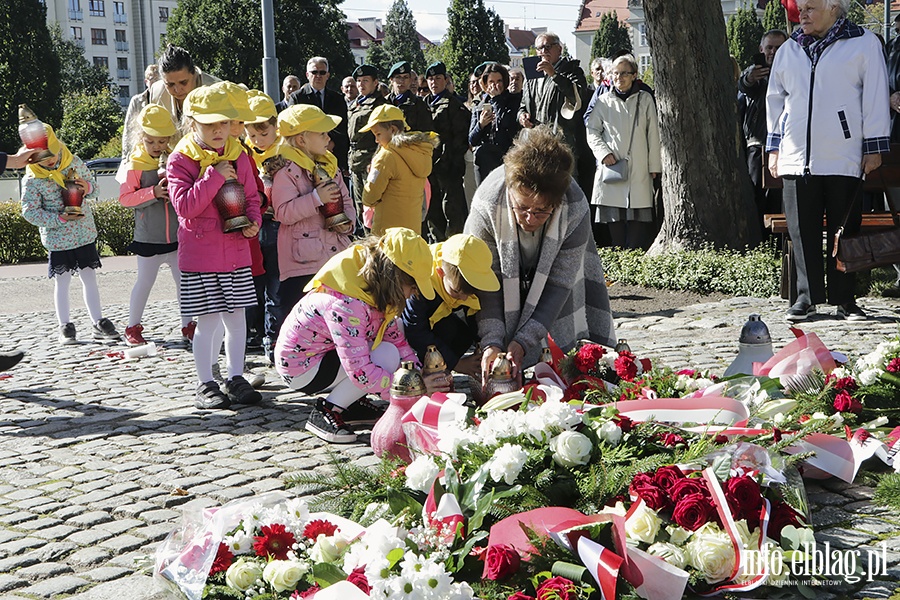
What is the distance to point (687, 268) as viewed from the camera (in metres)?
9.55

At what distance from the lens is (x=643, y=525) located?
10.2 feet

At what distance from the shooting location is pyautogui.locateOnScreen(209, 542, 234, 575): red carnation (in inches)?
128

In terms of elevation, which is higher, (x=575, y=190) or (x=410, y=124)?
(x=410, y=124)

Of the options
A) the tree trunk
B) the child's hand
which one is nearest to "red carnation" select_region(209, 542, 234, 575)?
the child's hand

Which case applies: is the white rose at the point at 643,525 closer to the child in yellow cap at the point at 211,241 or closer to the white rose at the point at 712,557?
the white rose at the point at 712,557

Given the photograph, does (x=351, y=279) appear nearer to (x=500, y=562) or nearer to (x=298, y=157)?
(x=298, y=157)

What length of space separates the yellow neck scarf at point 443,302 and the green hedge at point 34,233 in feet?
34.0

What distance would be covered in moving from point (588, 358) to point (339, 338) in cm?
114

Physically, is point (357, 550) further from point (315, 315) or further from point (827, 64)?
point (827, 64)

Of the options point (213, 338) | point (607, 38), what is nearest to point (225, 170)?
point (213, 338)

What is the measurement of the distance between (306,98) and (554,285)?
7.10 metres

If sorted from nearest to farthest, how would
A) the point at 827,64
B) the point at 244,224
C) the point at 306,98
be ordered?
the point at 244,224, the point at 827,64, the point at 306,98

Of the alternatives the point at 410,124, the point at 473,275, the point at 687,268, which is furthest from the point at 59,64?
the point at 473,275

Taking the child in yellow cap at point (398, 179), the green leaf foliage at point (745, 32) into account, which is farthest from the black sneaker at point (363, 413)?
the green leaf foliage at point (745, 32)
